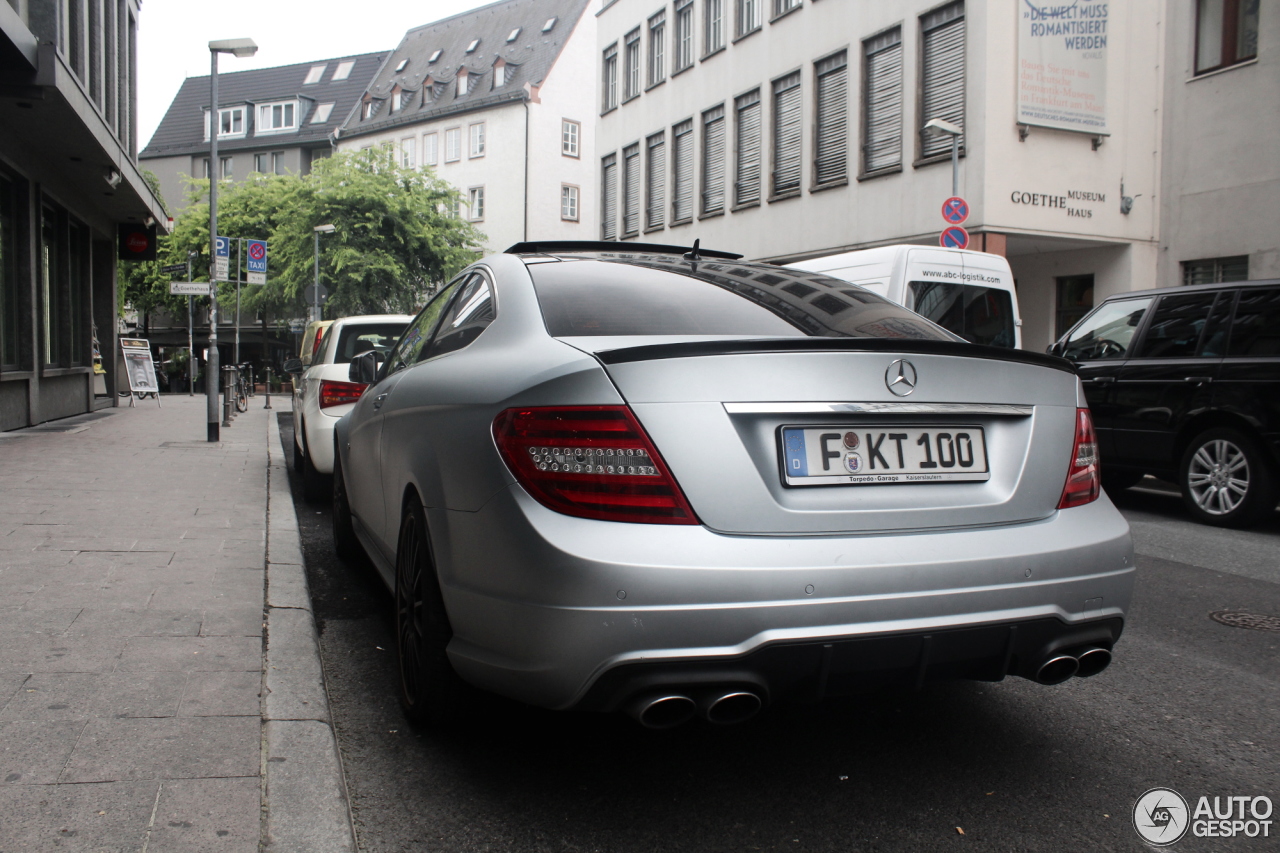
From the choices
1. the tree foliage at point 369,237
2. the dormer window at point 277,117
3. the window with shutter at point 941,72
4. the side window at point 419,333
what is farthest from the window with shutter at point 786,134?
the dormer window at point 277,117

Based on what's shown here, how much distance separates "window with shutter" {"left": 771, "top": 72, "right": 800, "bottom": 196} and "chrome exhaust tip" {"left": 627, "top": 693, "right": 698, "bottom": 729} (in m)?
22.7

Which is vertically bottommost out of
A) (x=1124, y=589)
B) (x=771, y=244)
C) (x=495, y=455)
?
(x=1124, y=589)

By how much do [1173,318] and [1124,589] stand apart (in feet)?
20.9

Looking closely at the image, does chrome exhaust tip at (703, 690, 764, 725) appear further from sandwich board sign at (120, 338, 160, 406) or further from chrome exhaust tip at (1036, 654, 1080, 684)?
sandwich board sign at (120, 338, 160, 406)

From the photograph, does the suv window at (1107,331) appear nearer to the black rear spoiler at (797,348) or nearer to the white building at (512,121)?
the black rear spoiler at (797,348)

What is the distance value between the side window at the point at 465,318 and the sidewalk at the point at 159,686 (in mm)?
1197

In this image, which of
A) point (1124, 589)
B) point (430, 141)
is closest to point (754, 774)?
point (1124, 589)

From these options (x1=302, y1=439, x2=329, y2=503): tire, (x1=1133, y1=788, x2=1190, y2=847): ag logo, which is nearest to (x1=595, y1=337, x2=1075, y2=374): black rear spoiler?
(x1=1133, y1=788, x2=1190, y2=847): ag logo

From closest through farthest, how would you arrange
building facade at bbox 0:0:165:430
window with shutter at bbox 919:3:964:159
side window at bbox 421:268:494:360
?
side window at bbox 421:268:494:360, building facade at bbox 0:0:165:430, window with shutter at bbox 919:3:964:159

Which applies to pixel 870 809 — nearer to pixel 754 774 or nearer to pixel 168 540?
pixel 754 774

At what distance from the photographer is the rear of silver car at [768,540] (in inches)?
98.0

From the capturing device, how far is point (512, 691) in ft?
8.82

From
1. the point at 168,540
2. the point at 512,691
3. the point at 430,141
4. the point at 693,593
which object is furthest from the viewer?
the point at 430,141

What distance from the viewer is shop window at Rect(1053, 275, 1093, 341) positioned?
20297 millimetres
